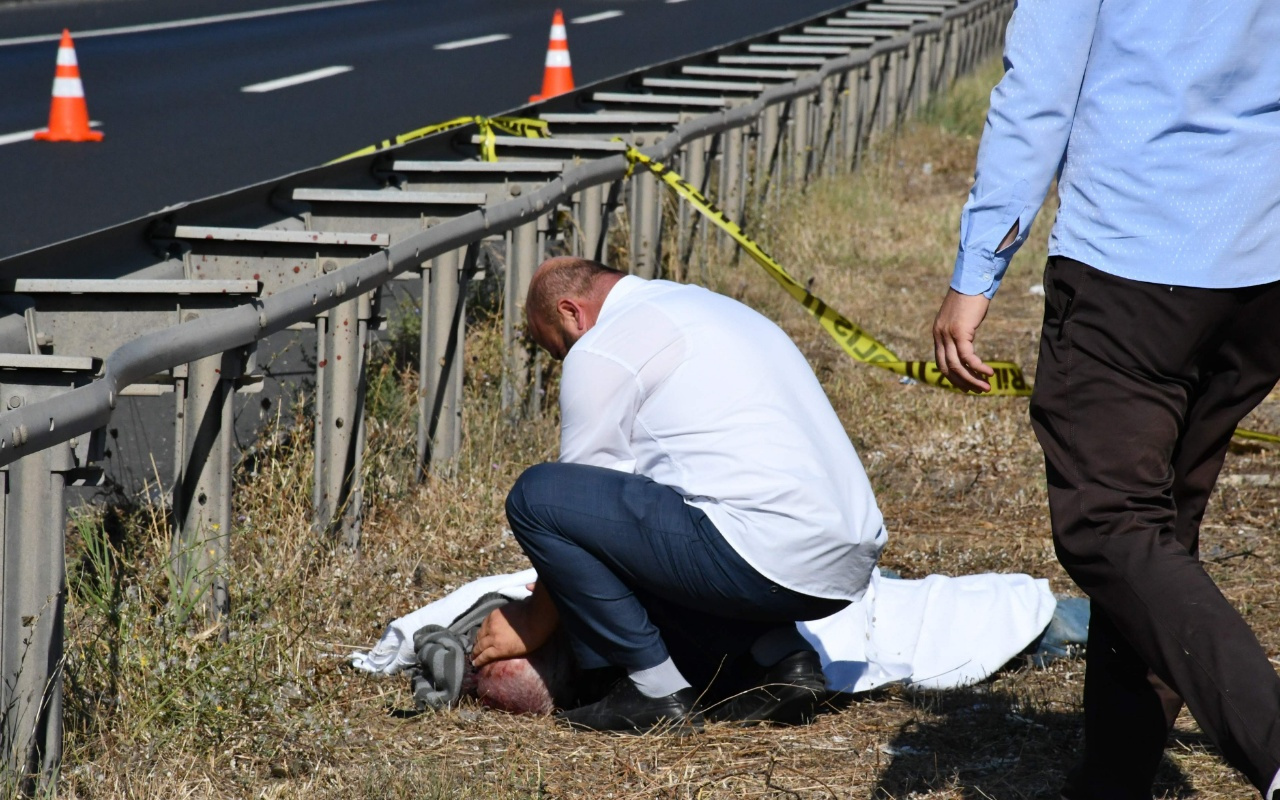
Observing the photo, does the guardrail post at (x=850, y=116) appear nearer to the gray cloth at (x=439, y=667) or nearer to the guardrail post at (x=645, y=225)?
the guardrail post at (x=645, y=225)

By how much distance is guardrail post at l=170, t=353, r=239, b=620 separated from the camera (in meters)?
3.77

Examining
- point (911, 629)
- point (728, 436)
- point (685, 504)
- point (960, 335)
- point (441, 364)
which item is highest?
point (960, 335)

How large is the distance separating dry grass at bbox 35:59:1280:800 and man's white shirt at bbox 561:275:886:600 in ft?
1.51

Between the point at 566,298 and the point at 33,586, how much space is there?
1.42 meters

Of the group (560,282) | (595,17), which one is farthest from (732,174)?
(595,17)

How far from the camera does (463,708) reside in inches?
154

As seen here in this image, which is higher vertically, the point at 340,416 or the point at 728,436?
the point at 728,436

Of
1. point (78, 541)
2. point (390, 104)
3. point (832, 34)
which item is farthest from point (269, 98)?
point (78, 541)

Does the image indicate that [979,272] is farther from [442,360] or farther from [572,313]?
[442,360]

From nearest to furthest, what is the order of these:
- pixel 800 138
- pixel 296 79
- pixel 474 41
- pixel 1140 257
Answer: pixel 1140 257
pixel 800 138
pixel 296 79
pixel 474 41

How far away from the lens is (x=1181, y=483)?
2.92 meters

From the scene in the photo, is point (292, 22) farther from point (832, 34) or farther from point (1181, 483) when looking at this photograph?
point (1181, 483)

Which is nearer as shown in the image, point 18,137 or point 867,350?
point 867,350

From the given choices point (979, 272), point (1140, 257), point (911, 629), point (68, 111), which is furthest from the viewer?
point (68, 111)
